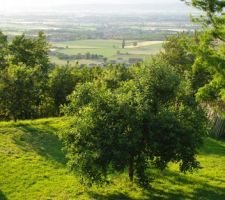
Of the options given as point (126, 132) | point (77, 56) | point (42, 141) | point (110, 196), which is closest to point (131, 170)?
point (110, 196)

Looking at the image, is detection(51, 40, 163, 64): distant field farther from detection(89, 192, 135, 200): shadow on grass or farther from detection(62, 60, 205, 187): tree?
detection(89, 192, 135, 200): shadow on grass

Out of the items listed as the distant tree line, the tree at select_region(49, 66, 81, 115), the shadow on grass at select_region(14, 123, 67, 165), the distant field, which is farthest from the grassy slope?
the distant tree line

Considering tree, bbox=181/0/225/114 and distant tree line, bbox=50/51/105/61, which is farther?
distant tree line, bbox=50/51/105/61

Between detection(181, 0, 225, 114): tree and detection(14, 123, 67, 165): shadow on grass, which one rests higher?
detection(181, 0, 225, 114): tree

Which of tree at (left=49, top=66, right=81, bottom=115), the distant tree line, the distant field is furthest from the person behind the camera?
the distant field

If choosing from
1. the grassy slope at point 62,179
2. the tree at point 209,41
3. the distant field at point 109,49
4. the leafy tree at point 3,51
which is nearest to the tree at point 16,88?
the grassy slope at point 62,179

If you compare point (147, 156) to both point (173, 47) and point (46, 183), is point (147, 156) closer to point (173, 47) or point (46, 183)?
point (46, 183)

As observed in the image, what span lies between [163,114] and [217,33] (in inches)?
157

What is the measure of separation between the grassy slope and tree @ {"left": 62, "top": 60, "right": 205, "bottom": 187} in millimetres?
882

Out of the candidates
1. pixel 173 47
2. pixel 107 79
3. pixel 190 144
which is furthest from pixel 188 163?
pixel 173 47

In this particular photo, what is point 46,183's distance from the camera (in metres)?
16.2

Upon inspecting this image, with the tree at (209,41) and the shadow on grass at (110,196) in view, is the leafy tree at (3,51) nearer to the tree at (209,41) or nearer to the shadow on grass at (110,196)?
the shadow on grass at (110,196)

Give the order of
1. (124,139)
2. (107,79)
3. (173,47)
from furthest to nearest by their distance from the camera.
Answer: (173,47) < (107,79) < (124,139)

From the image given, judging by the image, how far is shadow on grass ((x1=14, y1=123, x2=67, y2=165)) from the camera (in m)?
19.6
